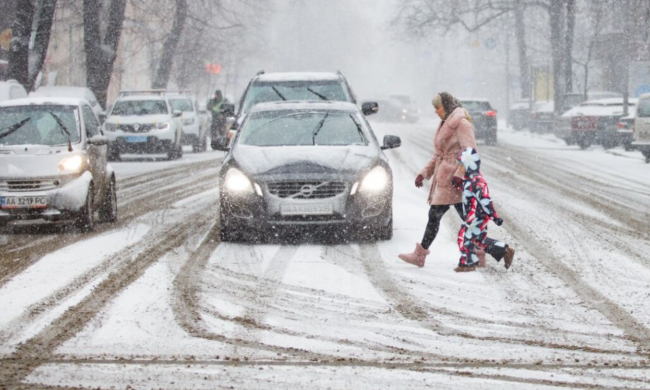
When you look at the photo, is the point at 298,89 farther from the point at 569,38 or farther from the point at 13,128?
the point at 569,38

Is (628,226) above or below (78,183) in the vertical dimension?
below

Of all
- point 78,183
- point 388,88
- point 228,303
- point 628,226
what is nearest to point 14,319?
point 228,303

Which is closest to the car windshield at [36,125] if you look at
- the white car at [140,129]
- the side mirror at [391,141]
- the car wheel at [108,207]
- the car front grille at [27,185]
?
the car front grille at [27,185]

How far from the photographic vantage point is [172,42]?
4188 cm

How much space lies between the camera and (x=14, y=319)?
784 cm

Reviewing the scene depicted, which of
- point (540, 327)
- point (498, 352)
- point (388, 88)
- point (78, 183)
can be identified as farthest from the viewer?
point (388, 88)

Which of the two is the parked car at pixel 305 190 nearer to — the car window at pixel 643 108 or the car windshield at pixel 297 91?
the car windshield at pixel 297 91

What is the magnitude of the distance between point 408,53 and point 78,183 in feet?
325

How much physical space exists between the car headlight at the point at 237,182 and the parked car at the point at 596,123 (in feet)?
72.1

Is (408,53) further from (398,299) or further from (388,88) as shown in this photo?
(398,299)

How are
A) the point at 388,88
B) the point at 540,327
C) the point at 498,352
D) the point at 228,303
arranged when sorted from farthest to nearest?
the point at 388,88
the point at 228,303
the point at 540,327
the point at 498,352

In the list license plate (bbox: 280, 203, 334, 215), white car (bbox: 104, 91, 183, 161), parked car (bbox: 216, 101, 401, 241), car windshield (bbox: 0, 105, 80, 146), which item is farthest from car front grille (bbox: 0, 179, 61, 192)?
white car (bbox: 104, 91, 183, 161)

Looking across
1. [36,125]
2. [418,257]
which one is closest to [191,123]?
[36,125]

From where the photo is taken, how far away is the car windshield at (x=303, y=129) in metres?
12.8
